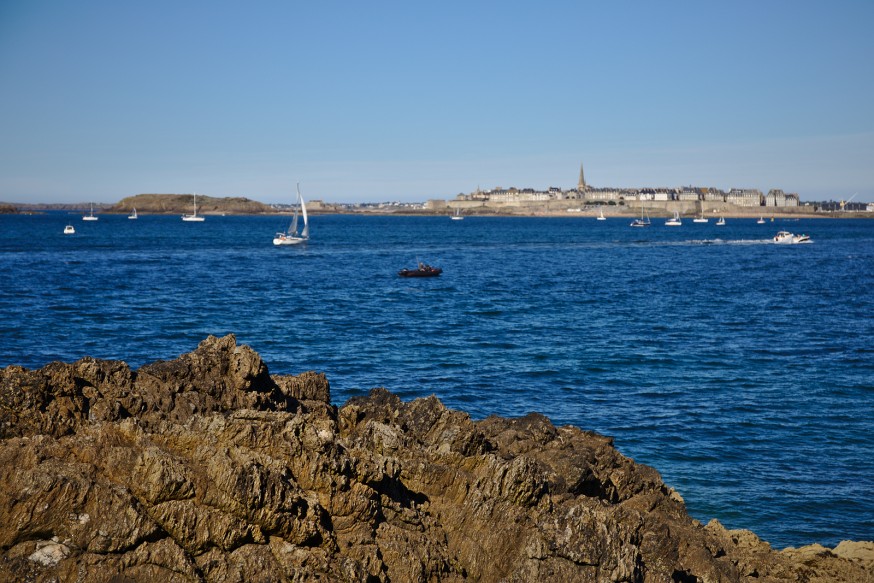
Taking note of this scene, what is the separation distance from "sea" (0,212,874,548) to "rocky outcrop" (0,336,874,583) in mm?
6250

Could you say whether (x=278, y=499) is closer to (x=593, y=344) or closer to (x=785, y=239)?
(x=593, y=344)

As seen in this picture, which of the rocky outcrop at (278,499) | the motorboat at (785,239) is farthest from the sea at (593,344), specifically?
the motorboat at (785,239)

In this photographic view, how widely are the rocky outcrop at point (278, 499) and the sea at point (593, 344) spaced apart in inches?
246

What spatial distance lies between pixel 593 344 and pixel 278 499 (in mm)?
27508

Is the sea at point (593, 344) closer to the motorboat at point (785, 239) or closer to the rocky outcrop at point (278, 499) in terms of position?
the rocky outcrop at point (278, 499)

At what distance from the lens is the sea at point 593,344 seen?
18766 millimetres

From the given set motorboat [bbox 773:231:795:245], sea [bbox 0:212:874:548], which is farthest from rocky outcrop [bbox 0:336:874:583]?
motorboat [bbox 773:231:795:245]

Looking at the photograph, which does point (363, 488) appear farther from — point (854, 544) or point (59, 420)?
point (854, 544)

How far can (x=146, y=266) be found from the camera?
71.8 m

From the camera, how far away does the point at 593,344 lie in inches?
1347

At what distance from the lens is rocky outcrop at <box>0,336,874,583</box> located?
23.8ft

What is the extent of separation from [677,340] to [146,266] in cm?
4941

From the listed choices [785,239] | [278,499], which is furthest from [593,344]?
[785,239]

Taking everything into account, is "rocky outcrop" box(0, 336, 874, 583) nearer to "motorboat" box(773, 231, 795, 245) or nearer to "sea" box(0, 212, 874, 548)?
"sea" box(0, 212, 874, 548)
